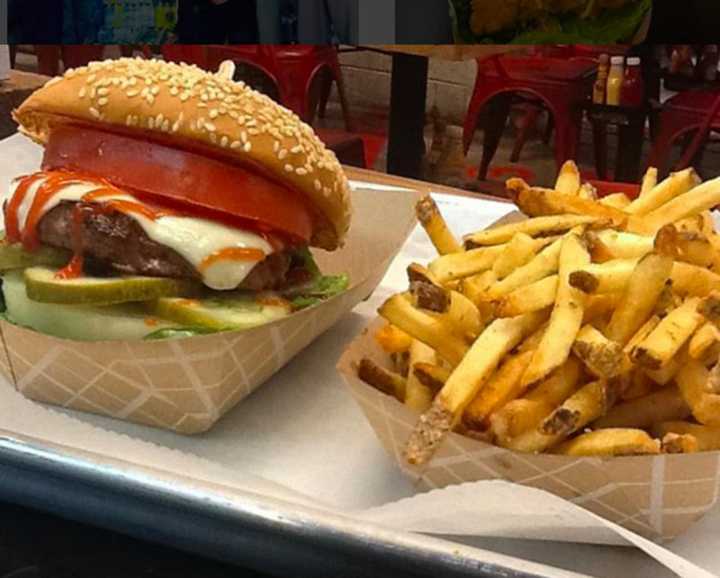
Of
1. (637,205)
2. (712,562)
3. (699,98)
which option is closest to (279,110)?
(637,205)

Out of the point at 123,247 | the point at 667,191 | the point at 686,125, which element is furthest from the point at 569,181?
the point at 686,125

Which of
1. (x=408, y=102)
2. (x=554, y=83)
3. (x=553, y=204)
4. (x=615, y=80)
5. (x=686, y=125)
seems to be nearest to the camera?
(x=553, y=204)

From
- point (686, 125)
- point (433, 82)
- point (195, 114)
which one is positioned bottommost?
point (433, 82)

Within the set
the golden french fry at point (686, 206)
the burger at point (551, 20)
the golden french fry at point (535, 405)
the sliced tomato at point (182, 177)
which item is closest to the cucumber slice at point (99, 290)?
the sliced tomato at point (182, 177)

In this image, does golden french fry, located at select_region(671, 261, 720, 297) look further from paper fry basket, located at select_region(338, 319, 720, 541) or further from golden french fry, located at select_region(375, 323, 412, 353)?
golden french fry, located at select_region(375, 323, 412, 353)

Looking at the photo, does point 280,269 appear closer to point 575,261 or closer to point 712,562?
point 575,261

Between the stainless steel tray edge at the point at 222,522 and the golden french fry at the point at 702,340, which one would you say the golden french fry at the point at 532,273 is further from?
the stainless steel tray edge at the point at 222,522

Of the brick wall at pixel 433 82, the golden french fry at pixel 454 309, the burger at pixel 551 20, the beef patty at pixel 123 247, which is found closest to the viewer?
the golden french fry at pixel 454 309

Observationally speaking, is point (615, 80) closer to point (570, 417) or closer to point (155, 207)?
point (155, 207)
